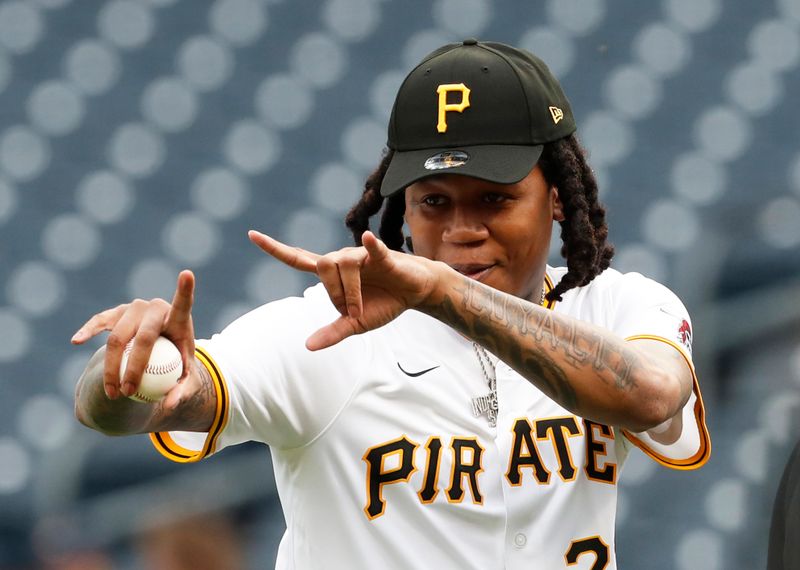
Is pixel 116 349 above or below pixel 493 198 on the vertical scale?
below

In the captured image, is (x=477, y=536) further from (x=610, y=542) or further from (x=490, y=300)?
(x=490, y=300)

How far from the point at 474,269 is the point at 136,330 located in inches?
26.3

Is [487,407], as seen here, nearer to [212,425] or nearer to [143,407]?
[212,425]

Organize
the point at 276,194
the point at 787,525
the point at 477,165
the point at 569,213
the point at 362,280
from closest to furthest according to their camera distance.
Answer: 1. the point at 362,280
2. the point at 477,165
3. the point at 569,213
4. the point at 787,525
5. the point at 276,194

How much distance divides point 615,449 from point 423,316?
386 mm

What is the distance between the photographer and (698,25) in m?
4.31

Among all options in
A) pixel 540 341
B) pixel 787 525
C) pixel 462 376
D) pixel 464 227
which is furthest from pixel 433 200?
pixel 787 525

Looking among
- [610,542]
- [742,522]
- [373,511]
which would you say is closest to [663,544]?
[742,522]

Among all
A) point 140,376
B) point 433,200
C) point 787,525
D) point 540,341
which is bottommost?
point 787,525

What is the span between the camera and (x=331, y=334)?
1.61m

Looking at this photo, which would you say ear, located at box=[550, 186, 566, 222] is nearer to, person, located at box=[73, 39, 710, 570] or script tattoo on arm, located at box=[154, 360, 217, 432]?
person, located at box=[73, 39, 710, 570]

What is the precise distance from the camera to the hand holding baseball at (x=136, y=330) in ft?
5.01

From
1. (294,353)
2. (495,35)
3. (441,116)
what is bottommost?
(294,353)

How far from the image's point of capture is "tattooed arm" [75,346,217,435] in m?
1.66
